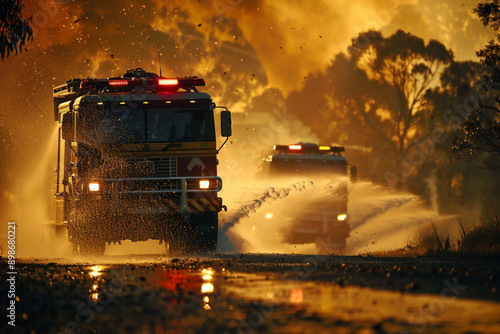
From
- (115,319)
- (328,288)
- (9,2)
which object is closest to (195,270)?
(328,288)

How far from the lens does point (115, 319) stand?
679cm

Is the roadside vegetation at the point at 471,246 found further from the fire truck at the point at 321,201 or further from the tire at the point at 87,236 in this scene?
the tire at the point at 87,236

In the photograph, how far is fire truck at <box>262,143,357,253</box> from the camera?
2209 centimetres

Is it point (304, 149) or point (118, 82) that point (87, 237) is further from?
point (304, 149)

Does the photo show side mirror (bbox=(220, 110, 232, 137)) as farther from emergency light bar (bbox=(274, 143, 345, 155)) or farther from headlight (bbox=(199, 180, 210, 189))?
emergency light bar (bbox=(274, 143, 345, 155))

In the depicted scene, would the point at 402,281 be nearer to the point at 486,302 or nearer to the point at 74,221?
the point at 486,302

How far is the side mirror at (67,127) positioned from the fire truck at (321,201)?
25.3 ft

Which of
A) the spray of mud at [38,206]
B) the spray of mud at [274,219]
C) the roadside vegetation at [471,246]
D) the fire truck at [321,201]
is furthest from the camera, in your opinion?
the fire truck at [321,201]

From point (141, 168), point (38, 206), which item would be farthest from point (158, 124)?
point (38, 206)

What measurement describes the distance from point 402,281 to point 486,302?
178cm

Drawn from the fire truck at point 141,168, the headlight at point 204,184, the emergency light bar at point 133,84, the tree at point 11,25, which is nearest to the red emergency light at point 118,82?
the emergency light bar at point 133,84

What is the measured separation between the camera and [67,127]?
16000 mm

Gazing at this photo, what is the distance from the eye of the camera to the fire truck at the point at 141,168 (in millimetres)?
15383

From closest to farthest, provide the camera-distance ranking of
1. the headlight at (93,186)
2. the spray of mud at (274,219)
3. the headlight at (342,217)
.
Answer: the headlight at (93,186) < the spray of mud at (274,219) < the headlight at (342,217)
